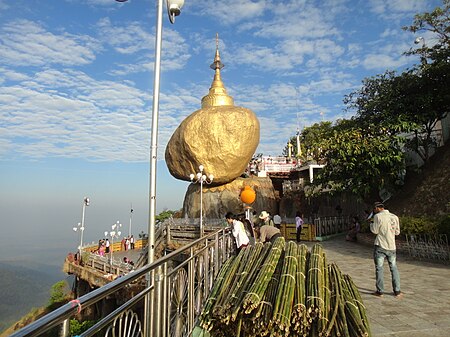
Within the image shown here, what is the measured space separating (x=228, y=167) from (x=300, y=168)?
24.2 ft

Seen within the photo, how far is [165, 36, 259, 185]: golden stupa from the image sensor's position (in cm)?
2175

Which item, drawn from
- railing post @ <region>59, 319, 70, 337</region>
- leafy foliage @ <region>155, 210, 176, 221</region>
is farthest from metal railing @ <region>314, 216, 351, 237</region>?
leafy foliage @ <region>155, 210, 176, 221</region>

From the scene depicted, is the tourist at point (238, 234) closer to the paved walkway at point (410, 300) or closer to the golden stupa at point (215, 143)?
the paved walkway at point (410, 300)

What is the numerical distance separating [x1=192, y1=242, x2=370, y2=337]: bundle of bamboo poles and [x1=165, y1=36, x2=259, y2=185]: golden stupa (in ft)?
58.1

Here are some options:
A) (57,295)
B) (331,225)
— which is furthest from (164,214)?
(331,225)

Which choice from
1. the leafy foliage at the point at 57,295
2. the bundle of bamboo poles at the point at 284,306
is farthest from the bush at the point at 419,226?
the leafy foliage at the point at 57,295

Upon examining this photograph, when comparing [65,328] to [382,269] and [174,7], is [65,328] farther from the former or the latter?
[382,269]

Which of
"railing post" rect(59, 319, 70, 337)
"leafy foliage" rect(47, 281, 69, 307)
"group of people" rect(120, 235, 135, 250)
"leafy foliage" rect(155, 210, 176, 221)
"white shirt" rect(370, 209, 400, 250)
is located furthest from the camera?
"leafy foliage" rect(155, 210, 176, 221)

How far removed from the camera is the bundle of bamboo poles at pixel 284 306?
299cm

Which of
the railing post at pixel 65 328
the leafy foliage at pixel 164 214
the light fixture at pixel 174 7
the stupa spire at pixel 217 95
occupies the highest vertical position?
the stupa spire at pixel 217 95

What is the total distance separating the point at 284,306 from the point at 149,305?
1.40 m

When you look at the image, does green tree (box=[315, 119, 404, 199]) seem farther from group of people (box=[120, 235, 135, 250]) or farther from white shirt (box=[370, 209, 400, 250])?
group of people (box=[120, 235, 135, 250])

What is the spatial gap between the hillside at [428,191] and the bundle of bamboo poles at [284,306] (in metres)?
10.7

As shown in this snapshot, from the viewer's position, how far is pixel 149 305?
2418mm
